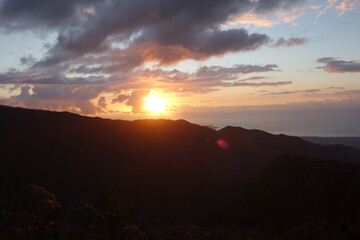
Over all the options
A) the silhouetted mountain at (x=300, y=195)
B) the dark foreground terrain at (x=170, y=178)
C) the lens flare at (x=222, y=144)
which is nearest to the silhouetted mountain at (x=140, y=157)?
the dark foreground terrain at (x=170, y=178)

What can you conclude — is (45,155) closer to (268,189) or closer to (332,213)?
(268,189)

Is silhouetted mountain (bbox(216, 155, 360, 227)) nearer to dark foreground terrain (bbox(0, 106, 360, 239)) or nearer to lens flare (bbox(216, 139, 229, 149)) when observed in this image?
dark foreground terrain (bbox(0, 106, 360, 239))

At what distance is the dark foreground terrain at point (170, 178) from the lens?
955 centimetres

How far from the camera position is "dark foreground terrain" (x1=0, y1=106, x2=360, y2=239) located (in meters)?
9.55

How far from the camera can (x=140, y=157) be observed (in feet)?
171

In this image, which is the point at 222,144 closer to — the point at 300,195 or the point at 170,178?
the point at 170,178

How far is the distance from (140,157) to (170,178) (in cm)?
732

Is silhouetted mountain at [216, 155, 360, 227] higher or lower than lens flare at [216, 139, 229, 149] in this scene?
lower

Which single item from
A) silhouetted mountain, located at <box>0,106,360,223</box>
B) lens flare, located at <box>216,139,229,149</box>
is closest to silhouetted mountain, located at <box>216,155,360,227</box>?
silhouetted mountain, located at <box>0,106,360,223</box>

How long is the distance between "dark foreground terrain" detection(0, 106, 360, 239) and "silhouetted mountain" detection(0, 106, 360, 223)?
16cm

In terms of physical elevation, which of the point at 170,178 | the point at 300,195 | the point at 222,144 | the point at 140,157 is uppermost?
the point at 222,144

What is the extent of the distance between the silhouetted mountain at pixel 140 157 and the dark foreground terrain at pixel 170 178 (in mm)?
163

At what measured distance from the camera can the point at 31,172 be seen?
43844 mm

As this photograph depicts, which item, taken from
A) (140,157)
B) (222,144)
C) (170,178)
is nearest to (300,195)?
(170,178)
